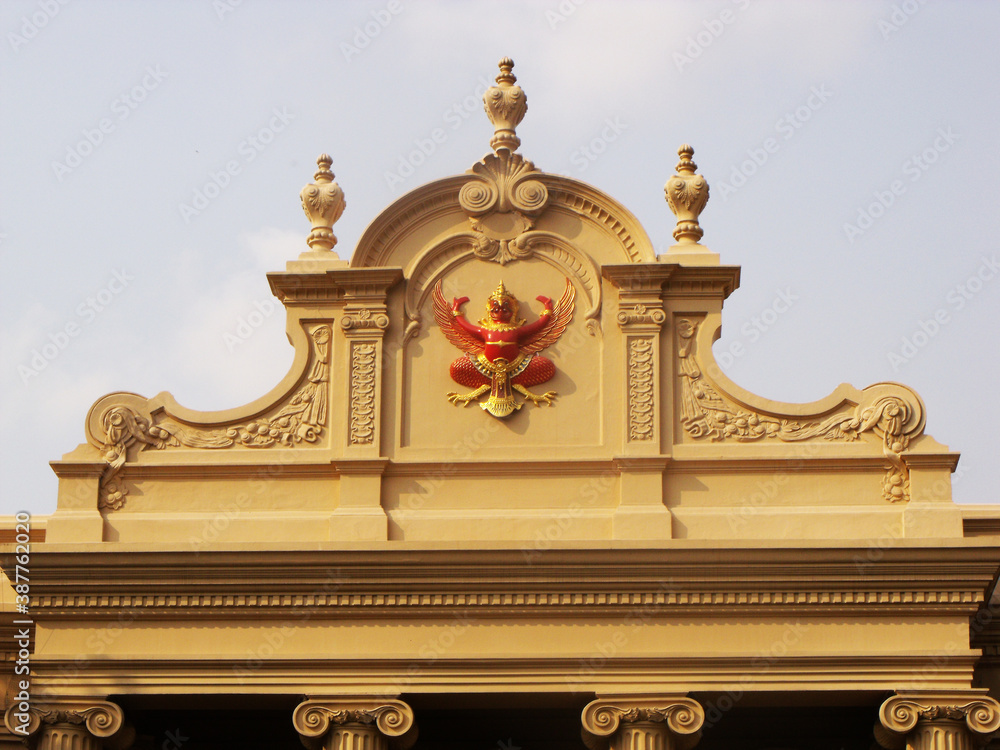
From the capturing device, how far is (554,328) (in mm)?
21219

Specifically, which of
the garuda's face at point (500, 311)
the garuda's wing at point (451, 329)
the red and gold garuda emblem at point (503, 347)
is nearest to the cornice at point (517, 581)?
the red and gold garuda emblem at point (503, 347)

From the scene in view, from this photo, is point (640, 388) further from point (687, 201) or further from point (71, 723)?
point (71, 723)

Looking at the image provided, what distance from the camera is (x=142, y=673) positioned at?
19.8 meters

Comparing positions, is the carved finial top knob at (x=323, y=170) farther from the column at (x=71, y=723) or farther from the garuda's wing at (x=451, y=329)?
the column at (x=71, y=723)

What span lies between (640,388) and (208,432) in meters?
5.39

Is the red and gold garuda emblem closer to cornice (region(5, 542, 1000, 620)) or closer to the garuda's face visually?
the garuda's face

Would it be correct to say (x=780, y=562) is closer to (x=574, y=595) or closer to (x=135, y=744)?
(x=574, y=595)

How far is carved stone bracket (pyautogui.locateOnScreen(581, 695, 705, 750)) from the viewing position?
1934 centimetres

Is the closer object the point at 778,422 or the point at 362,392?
the point at 778,422

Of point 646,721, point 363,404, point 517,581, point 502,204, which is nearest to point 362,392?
point 363,404

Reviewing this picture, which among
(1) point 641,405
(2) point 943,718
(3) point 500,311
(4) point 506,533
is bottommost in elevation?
(2) point 943,718

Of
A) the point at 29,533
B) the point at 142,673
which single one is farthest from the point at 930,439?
the point at 29,533

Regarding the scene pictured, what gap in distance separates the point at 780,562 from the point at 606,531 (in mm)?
2102

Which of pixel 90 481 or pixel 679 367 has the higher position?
pixel 679 367
